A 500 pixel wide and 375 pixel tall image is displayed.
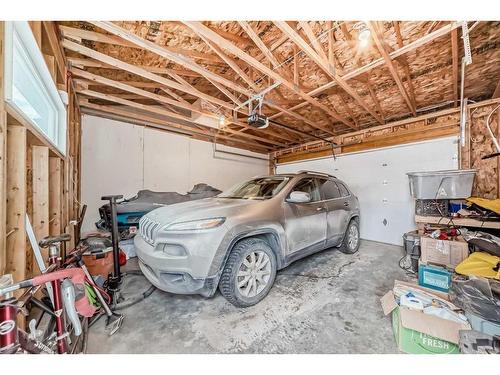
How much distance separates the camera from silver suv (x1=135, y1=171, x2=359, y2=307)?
184 centimetres

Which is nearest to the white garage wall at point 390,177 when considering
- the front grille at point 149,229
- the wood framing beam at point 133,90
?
the wood framing beam at point 133,90

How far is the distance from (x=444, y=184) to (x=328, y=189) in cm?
179

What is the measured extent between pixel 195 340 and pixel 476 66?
5.55m

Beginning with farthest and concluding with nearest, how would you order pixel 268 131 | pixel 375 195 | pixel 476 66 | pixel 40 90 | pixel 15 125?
pixel 268 131
pixel 375 195
pixel 476 66
pixel 40 90
pixel 15 125

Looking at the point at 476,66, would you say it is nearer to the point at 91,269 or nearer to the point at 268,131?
the point at 268,131

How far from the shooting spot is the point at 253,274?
7.06 ft

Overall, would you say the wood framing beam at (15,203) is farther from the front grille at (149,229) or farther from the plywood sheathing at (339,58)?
the plywood sheathing at (339,58)

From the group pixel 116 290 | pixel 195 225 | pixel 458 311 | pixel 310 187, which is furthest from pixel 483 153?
pixel 116 290

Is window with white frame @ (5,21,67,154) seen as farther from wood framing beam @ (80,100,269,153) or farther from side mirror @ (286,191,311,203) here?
side mirror @ (286,191,311,203)

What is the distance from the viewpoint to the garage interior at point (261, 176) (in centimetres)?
147

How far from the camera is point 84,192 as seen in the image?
419 cm

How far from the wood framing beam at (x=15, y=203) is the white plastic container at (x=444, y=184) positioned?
4940 mm

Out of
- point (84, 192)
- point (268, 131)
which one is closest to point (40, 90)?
point (84, 192)

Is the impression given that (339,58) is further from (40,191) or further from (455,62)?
(40,191)
